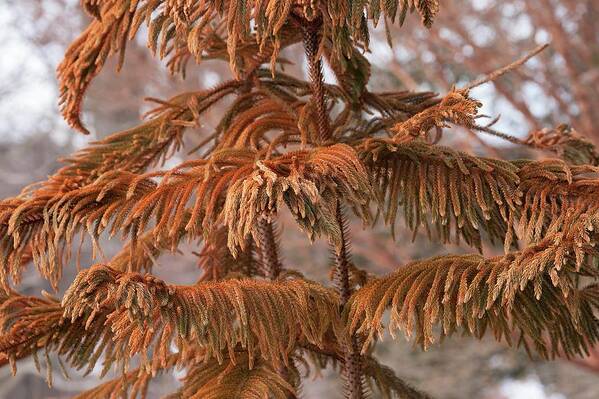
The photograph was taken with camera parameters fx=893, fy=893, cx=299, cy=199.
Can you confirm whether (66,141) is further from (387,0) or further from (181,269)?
(387,0)

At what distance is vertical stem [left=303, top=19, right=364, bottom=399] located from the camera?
2.51 metres

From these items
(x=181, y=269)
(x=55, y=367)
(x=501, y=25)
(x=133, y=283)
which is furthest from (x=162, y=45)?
(x=55, y=367)

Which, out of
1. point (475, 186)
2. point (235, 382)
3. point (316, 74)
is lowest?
point (235, 382)

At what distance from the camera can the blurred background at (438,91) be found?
682 centimetres

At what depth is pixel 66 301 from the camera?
6.27 feet

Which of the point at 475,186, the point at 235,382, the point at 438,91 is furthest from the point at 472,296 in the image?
the point at 438,91

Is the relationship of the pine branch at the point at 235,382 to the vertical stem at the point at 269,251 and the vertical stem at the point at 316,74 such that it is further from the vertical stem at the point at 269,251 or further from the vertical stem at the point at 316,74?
the vertical stem at the point at 316,74

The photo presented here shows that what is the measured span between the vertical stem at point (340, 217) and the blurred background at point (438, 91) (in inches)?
147

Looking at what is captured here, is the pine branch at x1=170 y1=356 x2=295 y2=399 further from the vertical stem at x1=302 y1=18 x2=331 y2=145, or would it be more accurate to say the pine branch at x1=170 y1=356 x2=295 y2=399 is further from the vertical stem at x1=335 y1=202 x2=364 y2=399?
the vertical stem at x1=302 y1=18 x2=331 y2=145

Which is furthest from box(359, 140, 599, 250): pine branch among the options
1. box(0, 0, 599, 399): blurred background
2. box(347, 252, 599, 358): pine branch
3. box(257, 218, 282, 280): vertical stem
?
box(0, 0, 599, 399): blurred background

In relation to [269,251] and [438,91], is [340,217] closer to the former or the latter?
[269,251]

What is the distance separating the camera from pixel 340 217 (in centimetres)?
250

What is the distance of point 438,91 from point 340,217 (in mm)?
7148

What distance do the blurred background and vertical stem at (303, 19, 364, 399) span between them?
3746 millimetres
